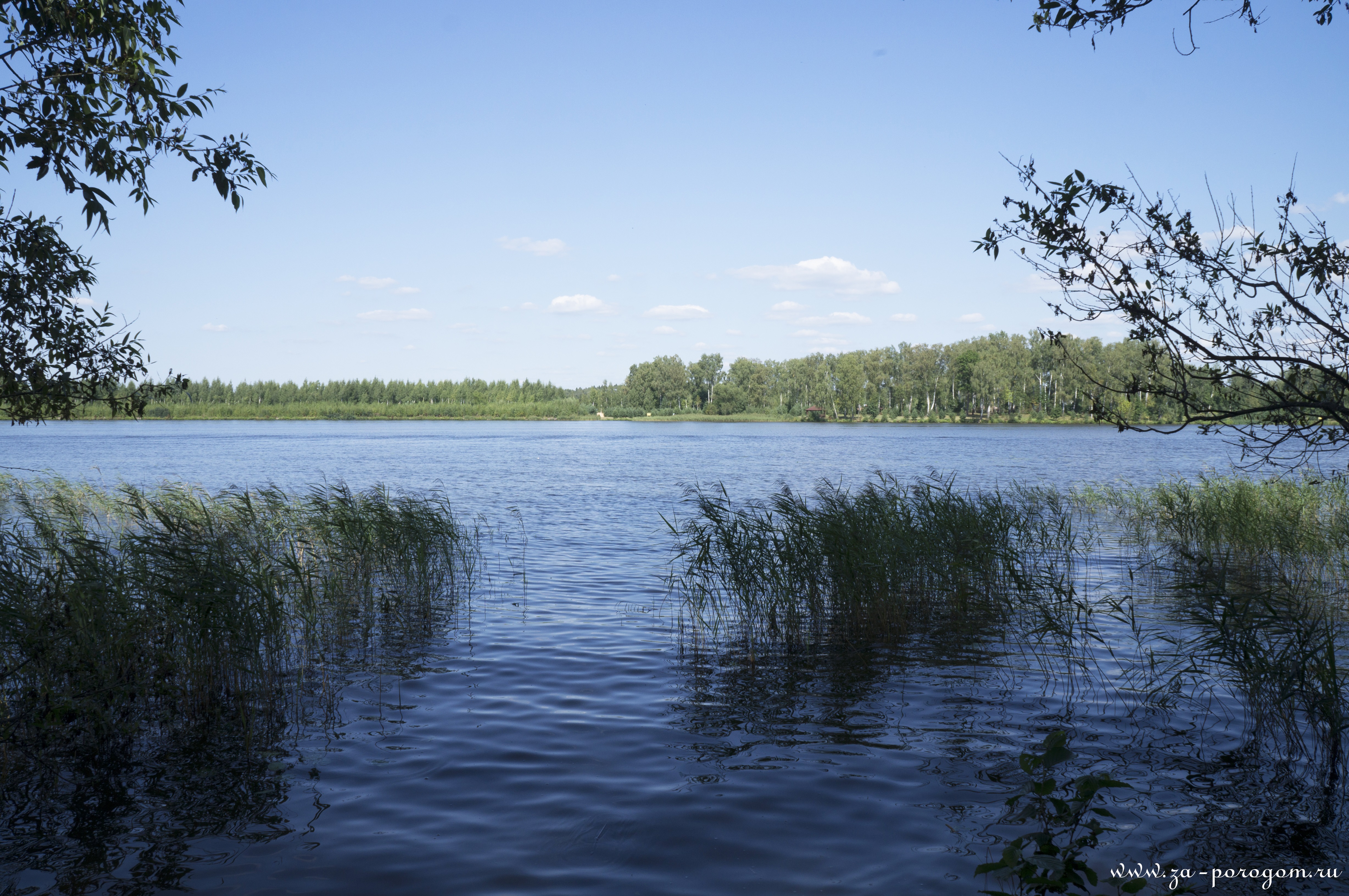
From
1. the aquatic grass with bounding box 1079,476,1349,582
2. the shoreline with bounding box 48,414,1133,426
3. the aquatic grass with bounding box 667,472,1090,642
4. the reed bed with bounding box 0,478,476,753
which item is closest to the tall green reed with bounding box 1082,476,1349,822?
the aquatic grass with bounding box 1079,476,1349,582

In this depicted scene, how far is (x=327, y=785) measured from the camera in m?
6.46

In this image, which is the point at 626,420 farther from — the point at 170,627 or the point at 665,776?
the point at 665,776

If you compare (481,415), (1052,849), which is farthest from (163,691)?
(481,415)

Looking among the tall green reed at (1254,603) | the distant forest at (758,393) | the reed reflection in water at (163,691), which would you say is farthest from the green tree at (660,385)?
the reed reflection in water at (163,691)

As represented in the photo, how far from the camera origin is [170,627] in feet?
26.1

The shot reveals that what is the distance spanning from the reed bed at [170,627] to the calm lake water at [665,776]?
1.03m

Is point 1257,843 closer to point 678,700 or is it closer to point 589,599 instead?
point 678,700

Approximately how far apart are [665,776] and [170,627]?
16.2ft

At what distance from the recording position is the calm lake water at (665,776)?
208 inches

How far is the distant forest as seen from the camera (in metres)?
132

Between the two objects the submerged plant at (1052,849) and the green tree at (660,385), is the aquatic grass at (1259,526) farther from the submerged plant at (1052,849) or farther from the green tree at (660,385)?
the green tree at (660,385)

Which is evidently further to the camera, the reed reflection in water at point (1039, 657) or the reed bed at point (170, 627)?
the reed bed at point (170, 627)

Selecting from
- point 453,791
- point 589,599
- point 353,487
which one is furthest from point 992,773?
point 353,487

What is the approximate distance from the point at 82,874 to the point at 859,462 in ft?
158
